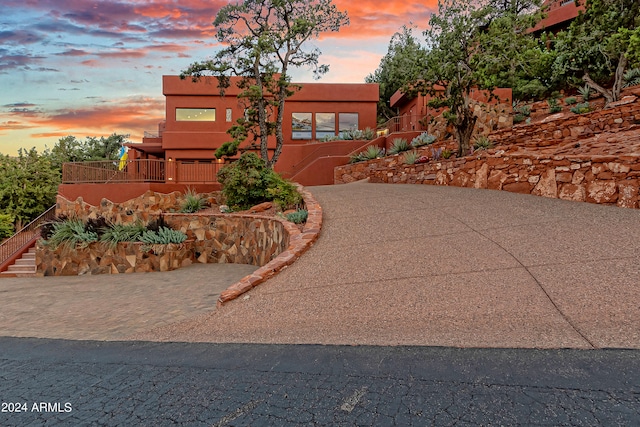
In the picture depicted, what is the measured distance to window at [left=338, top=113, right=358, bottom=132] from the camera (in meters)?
29.2

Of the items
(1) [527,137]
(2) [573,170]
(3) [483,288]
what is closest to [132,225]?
(3) [483,288]

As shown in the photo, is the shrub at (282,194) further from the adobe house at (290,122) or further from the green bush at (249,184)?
the adobe house at (290,122)

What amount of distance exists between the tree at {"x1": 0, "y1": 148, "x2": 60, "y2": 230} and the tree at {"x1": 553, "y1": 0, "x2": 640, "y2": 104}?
105ft

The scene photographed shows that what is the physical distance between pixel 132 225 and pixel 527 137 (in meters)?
14.7

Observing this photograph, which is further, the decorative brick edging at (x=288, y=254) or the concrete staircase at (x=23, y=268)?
the concrete staircase at (x=23, y=268)

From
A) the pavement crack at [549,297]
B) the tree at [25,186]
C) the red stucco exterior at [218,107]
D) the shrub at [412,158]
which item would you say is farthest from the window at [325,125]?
the pavement crack at [549,297]

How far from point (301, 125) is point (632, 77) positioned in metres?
19.0

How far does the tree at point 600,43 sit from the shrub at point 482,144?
4.88 meters

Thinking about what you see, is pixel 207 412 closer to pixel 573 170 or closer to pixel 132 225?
pixel 573 170

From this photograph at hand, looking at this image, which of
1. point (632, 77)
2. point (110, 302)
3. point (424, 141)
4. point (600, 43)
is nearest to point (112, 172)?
point (110, 302)

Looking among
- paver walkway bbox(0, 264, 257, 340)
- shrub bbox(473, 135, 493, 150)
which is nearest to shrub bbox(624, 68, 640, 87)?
shrub bbox(473, 135, 493, 150)

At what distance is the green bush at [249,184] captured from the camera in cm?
1388

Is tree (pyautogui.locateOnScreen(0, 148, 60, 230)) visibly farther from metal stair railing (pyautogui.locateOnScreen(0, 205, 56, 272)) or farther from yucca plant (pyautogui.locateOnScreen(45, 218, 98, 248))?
yucca plant (pyautogui.locateOnScreen(45, 218, 98, 248))

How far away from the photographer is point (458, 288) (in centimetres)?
529
